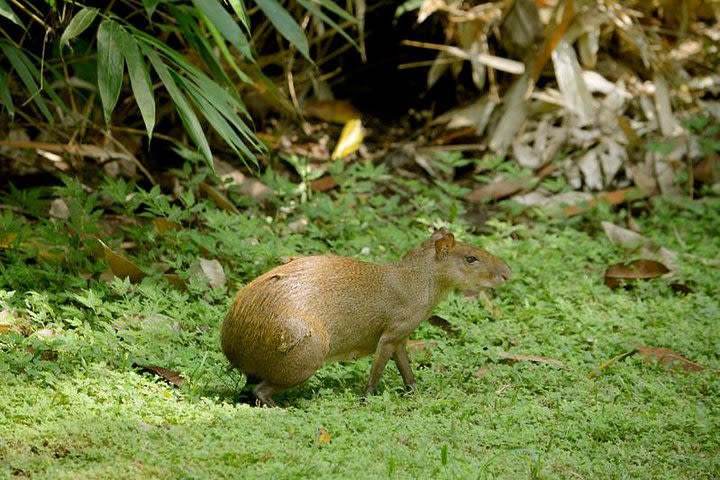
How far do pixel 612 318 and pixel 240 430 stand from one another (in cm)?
295

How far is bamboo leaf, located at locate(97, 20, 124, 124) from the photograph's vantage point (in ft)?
15.4

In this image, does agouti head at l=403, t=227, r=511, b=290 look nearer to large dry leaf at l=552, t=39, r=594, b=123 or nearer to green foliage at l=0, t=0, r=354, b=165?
green foliage at l=0, t=0, r=354, b=165

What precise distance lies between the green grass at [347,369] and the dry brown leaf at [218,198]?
7.5 inches

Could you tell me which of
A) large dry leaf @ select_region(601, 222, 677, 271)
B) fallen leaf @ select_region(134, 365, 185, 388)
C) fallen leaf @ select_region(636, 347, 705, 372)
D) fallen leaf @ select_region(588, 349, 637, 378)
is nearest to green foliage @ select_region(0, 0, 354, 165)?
fallen leaf @ select_region(134, 365, 185, 388)

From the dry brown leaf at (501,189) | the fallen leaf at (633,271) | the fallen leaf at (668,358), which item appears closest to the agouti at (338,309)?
the fallen leaf at (668,358)

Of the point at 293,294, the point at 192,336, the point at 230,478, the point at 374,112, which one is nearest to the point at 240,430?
the point at 230,478

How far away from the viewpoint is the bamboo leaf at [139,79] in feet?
15.4

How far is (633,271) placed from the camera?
6.80 metres

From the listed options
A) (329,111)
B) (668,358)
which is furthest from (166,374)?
(329,111)

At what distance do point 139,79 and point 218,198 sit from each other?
85.3 inches

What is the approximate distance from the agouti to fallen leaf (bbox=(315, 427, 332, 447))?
1.57 ft

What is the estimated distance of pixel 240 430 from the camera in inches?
159

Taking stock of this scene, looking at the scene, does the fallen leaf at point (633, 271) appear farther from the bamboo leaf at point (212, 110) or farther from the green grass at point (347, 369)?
the bamboo leaf at point (212, 110)

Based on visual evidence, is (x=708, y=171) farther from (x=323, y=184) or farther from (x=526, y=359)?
(x=526, y=359)
